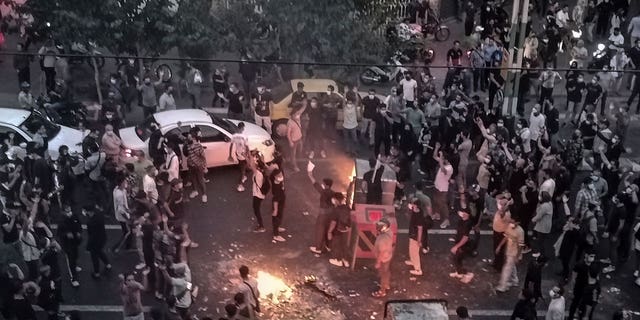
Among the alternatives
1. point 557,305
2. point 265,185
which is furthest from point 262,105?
point 557,305

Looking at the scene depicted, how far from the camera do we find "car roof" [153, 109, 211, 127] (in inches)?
650

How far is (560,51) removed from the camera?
2225 centimetres

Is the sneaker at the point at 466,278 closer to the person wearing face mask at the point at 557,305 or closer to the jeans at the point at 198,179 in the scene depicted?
the person wearing face mask at the point at 557,305

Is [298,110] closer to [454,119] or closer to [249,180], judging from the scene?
[249,180]

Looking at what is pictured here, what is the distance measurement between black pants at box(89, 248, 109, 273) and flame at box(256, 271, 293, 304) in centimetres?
239

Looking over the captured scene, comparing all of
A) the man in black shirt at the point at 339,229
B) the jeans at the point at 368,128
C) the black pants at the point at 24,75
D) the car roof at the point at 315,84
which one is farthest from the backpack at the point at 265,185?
the black pants at the point at 24,75

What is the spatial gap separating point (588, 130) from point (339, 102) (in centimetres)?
504

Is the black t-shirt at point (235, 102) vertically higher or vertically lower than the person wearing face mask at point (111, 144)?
higher

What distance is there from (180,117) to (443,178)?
533 cm

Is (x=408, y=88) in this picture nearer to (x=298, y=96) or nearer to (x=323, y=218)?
(x=298, y=96)

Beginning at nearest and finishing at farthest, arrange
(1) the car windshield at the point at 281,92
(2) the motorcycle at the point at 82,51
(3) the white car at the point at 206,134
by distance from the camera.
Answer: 1. (3) the white car at the point at 206,134
2. (1) the car windshield at the point at 281,92
3. (2) the motorcycle at the point at 82,51

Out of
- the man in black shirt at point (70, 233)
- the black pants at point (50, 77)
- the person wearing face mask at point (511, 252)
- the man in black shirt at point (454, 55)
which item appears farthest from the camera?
the man in black shirt at point (454, 55)

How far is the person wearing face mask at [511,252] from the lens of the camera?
12.9m

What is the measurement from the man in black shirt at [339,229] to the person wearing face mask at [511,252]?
243cm
